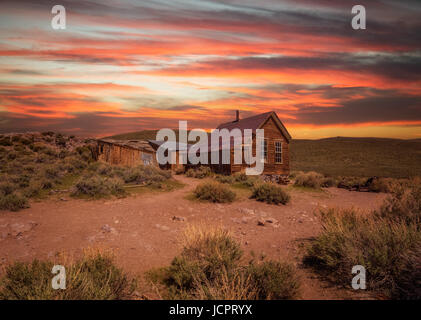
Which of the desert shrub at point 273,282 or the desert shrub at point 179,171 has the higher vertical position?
the desert shrub at point 179,171

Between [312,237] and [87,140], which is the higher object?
[87,140]

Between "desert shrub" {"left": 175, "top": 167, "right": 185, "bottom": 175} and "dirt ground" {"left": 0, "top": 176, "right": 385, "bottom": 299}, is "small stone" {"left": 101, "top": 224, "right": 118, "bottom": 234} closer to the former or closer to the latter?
"dirt ground" {"left": 0, "top": 176, "right": 385, "bottom": 299}

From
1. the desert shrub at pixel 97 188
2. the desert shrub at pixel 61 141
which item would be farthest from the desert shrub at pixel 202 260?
the desert shrub at pixel 61 141

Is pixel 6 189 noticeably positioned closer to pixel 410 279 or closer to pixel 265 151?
pixel 410 279

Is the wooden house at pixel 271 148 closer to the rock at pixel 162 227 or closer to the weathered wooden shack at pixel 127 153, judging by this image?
the weathered wooden shack at pixel 127 153

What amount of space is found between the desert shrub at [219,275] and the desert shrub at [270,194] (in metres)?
6.93

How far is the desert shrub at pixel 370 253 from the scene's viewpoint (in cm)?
370

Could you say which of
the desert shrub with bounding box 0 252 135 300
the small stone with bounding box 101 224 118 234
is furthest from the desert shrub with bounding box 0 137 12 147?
the desert shrub with bounding box 0 252 135 300

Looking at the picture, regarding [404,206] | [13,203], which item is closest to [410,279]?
[404,206]

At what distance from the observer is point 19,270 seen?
142 inches
